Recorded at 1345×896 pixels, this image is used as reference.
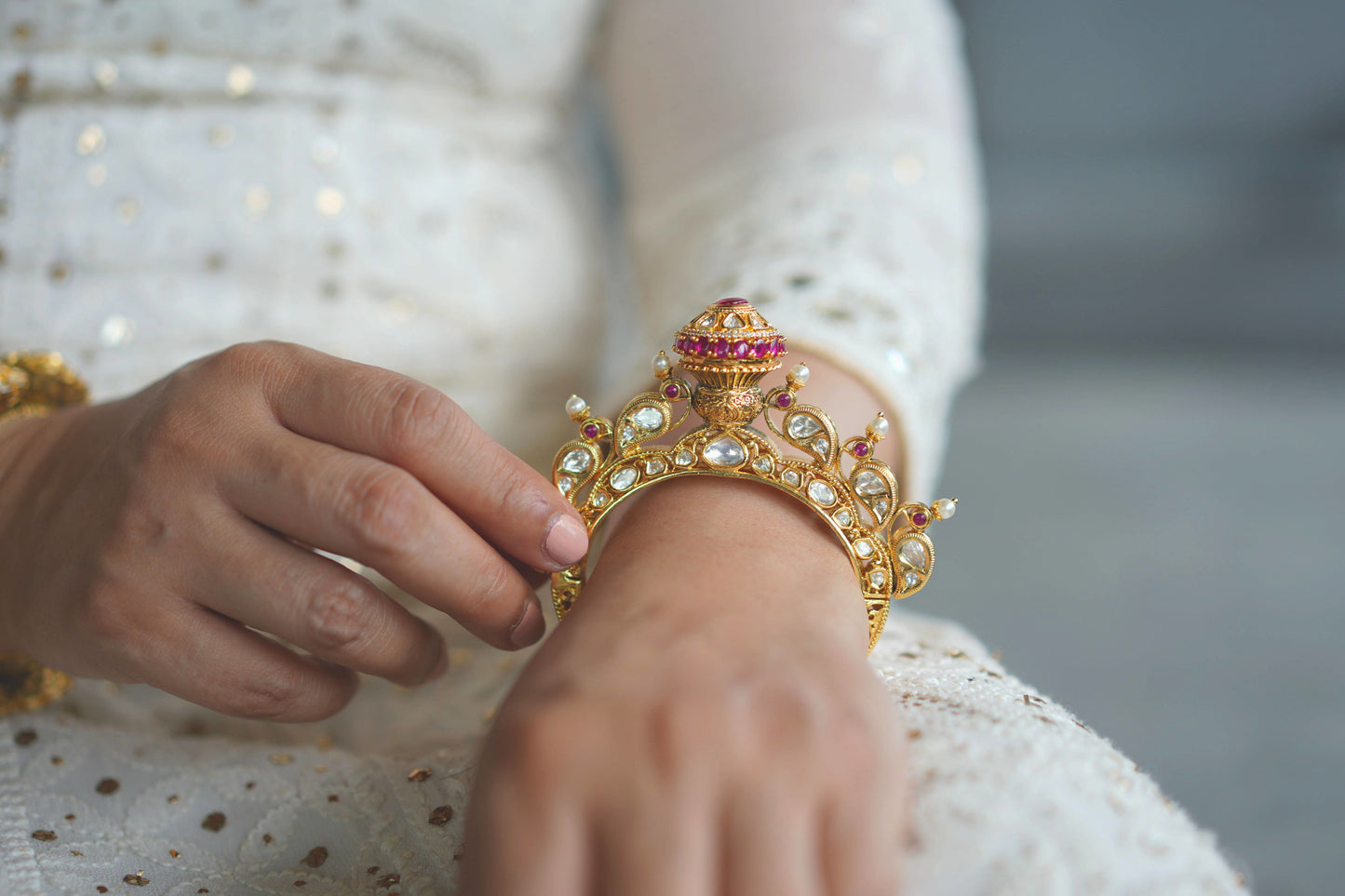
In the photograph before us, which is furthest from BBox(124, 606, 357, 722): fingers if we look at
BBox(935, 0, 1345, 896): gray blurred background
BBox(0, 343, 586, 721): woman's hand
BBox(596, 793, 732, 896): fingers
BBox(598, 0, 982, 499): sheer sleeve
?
BBox(935, 0, 1345, 896): gray blurred background

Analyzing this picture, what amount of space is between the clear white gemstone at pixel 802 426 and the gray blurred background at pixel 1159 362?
2.34 feet

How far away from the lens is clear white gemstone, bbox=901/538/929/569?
1.44 feet

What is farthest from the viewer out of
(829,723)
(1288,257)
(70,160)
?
(1288,257)

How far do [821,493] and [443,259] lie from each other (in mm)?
464

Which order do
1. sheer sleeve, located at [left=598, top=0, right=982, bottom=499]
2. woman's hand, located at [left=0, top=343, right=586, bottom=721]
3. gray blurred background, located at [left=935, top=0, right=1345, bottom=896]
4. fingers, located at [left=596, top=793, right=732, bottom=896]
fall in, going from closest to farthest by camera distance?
fingers, located at [left=596, top=793, right=732, bottom=896]
woman's hand, located at [left=0, top=343, right=586, bottom=721]
sheer sleeve, located at [left=598, top=0, right=982, bottom=499]
gray blurred background, located at [left=935, top=0, right=1345, bottom=896]

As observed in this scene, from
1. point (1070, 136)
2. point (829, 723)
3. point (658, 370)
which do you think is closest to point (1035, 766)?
point (829, 723)

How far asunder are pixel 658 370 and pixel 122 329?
1.53 feet

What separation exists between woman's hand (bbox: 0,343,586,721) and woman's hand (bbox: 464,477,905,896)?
81mm

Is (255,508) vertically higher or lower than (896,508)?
lower

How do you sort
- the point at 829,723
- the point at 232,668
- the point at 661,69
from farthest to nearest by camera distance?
the point at 661,69, the point at 232,668, the point at 829,723

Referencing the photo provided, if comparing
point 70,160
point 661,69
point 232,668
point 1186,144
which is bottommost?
point 232,668

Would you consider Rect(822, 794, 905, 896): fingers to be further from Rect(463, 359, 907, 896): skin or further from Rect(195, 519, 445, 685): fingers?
Rect(195, 519, 445, 685): fingers

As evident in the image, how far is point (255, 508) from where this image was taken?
1.31 ft

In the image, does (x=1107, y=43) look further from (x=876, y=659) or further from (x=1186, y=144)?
(x=876, y=659)
